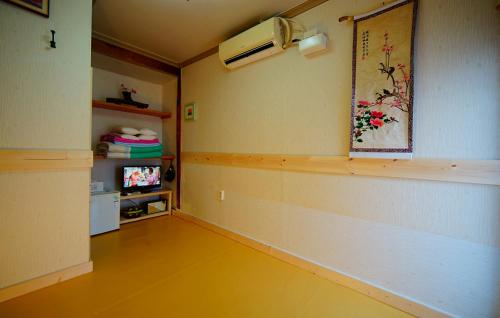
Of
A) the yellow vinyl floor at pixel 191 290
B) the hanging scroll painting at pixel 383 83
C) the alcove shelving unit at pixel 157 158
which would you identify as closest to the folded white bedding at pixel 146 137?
the alcove shelving unit at pixel 157 158

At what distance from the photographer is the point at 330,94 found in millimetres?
1741

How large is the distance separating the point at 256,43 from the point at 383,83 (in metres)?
1.14

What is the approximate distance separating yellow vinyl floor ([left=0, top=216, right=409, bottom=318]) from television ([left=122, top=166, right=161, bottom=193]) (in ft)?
3.00

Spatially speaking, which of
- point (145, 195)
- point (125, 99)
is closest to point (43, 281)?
point (145, 195)

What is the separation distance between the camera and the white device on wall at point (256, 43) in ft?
6.28

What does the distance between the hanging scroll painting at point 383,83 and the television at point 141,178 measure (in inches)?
106

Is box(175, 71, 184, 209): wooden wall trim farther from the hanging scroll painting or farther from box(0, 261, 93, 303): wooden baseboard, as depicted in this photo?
the hanging scroll painting

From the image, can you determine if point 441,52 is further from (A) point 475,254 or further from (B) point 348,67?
(A) point 475,254

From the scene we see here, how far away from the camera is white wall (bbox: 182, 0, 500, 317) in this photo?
1194 mm

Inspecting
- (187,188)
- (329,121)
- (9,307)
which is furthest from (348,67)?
(9,307)

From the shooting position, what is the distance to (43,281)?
1543mm

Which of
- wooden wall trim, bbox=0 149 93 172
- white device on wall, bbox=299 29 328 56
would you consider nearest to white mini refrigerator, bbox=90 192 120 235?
wooden wall trim, bbox=0 149 93 172

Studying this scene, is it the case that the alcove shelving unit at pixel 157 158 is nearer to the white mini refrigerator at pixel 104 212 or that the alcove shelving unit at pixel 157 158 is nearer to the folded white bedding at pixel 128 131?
the white mini refrigerator at pixel 104 212

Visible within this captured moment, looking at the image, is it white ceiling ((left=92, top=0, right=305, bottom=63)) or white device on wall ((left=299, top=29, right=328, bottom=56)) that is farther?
white ceiling ((left=92, top=0, right=305, bottom=63))
